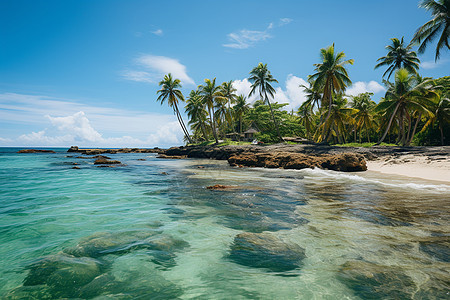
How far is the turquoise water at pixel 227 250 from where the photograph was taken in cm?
266

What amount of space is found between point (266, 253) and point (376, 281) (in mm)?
1393

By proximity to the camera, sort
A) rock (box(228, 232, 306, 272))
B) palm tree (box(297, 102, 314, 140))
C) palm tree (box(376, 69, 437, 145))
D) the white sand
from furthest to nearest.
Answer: palm tree (box(297, 102, 314, 140)), palm tree (box(376, 69, 437, 145)), the white sand, rock (box(228, 232, 306, 272))

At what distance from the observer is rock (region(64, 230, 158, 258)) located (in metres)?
3.61

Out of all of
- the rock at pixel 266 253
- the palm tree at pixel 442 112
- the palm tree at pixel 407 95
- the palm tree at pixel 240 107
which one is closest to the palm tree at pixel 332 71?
the palm tree at pixel 407 95

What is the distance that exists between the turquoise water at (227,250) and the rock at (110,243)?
18mm

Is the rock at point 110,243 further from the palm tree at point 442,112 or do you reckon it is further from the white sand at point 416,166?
the palm tree at point 442,112

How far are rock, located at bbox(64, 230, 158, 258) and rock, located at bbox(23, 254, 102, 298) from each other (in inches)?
9.4

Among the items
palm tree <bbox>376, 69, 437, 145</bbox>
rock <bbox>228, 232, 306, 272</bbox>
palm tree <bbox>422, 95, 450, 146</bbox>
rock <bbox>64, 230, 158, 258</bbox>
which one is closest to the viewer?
rock <bbox>228, 232, 306, 272</bbox>

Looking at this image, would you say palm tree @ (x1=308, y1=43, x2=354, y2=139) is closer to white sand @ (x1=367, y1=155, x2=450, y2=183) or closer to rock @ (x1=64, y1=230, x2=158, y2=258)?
white sand @ (x1=367, y1=155, x2=450, y2=183)

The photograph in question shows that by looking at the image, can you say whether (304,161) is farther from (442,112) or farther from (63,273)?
(442,112)

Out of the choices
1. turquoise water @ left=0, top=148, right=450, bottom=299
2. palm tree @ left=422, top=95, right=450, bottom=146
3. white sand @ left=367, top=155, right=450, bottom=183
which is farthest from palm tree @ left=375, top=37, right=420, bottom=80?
turquoise water @ left=0, top=148, right=450, bottom=299

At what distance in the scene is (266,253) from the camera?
351cm

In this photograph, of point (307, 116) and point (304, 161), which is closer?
point (304, 161)

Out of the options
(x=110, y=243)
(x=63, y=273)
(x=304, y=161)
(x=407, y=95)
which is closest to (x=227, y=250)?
(x=110, y=243)
